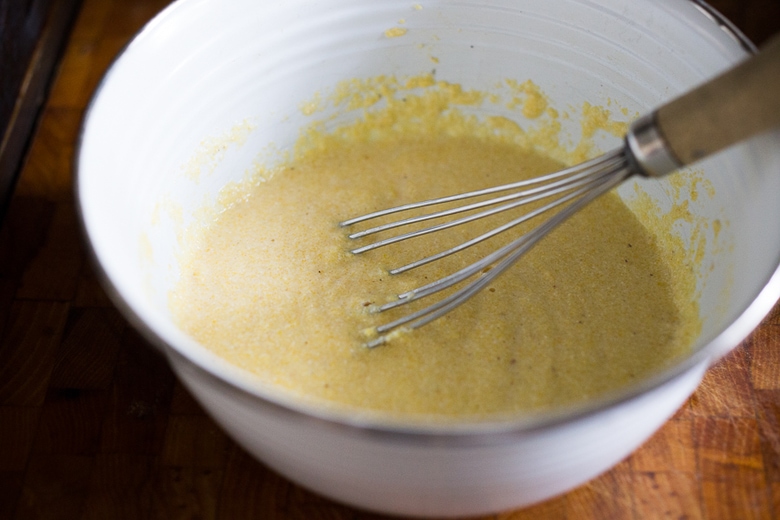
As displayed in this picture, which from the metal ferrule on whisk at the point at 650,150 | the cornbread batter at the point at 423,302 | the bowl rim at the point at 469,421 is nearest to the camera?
the bowl rim at the point at 469,421

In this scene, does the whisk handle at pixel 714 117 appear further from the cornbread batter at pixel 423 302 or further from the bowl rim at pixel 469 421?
the cornbread batter at pixel 423 302

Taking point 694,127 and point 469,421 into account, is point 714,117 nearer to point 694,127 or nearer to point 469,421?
point 694,127

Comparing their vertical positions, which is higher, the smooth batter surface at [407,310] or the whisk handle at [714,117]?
→ the whisk handle at [714,117]

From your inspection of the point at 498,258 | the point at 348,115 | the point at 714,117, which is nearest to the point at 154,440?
the point at 498,258

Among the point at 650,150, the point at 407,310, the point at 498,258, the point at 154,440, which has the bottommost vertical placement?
the point at 154,440

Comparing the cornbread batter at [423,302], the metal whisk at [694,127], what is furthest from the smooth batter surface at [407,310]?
the metal whisk at [694,127]

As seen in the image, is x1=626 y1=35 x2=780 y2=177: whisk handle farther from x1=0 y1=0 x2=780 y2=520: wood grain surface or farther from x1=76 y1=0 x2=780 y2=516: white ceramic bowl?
x1=0 y1=0 x2=780 y2=520: wood grain surface

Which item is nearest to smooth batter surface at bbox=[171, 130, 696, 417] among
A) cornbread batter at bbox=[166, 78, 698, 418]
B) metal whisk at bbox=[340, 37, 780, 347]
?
cornbread batter at bbox=[166, 78, 698, 418]
